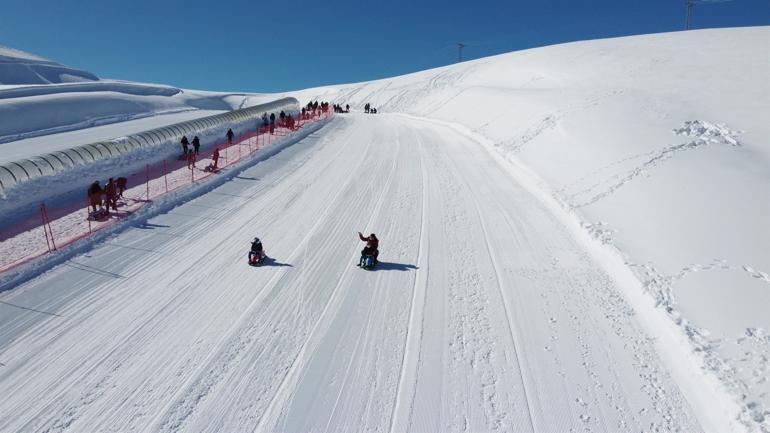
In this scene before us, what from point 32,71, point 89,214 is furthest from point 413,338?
point 32,71

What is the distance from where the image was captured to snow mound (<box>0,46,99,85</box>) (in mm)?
86938

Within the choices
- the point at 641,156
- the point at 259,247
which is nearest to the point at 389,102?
the point at 641,156

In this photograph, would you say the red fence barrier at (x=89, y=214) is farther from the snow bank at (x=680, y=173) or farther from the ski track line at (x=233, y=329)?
the snow bank at (x=680, y=173)

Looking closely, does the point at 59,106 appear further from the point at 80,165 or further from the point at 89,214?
the point at 89,214

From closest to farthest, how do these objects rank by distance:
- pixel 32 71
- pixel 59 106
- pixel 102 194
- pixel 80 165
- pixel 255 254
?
pixel 255 254 < pixel 102 194 < pixel 80 165 < pixel 59 106 < pixel 32 71

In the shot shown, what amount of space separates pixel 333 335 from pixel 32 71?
116 meters

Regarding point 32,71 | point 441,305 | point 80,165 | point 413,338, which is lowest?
point 413,338

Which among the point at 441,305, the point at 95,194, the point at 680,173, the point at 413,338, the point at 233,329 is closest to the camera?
the point at 413,338

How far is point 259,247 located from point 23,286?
4.76 m

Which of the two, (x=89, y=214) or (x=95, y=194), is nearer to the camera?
(x=89, y=214)

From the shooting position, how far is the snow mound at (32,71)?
86938 millimetres

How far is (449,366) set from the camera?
691 centimetres

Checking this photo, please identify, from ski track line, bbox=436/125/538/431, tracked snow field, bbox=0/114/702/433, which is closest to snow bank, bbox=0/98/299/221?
tracked snow field, bbox=0/114/702/433

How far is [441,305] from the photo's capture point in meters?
8.67
